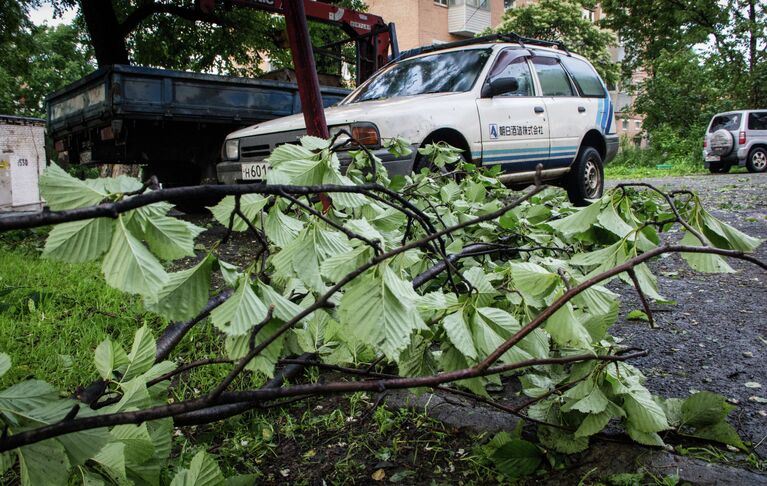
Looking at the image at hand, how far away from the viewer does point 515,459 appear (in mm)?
1458

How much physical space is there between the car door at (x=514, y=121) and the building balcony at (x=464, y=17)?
941 inches

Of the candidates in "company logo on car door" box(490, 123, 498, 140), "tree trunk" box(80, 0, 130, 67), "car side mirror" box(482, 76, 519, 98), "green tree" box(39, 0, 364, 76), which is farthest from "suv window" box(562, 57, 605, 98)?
"tree trunk" box(80, 0, 130, 67)

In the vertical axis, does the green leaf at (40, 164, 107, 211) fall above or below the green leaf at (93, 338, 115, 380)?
above

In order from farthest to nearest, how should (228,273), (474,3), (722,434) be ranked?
(474,3), (722,434), (228,273)

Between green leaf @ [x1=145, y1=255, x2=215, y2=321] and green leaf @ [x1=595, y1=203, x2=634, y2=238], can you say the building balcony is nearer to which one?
green leaf @ [x1=595, y1=203, x2=634, y2=238]

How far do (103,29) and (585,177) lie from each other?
9138mm

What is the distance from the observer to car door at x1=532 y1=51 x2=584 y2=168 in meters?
6.42

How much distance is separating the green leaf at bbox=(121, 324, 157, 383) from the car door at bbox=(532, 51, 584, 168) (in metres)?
5.69

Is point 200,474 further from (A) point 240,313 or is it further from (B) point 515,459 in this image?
(B) point 515,459

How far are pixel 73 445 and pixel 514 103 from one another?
221 inches

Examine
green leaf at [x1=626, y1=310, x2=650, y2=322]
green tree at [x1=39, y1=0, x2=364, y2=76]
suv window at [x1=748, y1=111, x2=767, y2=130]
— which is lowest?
green leaf at [x1=626, y1=310, x2=650, y2=322]

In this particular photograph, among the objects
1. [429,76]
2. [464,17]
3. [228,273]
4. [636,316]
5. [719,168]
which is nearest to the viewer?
[228,273]

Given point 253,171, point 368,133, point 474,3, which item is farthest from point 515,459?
point 474,3

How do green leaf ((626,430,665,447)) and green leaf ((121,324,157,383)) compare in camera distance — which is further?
green leaf ((626,430,665,447))
